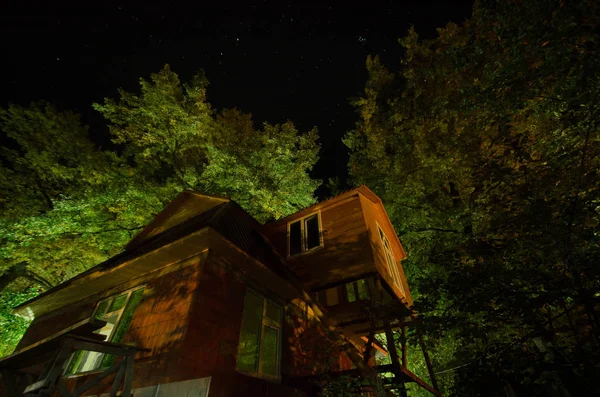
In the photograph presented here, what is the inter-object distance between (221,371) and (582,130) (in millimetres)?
8240

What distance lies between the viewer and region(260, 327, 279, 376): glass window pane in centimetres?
662

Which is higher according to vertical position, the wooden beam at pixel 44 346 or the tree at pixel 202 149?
the tree at pixel 202 149

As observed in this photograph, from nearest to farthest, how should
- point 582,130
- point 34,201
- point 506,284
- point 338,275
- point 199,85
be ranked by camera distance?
point 506,284 < point 582,130 < point 338,275 < point 34,201 < point 199,85

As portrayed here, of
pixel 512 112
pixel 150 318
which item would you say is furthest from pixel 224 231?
pixel 512 112

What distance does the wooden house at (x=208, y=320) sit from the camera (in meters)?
4.73

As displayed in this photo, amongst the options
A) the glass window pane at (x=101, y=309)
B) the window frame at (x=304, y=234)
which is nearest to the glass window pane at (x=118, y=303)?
the glass window pane at (x=101, y=309)

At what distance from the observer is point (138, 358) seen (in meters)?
5.62

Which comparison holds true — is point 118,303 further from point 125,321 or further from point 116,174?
point 116,174

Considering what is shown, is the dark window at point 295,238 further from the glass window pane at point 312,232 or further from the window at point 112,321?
the window at point 112,321

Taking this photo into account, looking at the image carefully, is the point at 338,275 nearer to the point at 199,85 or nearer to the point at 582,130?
the point at 582,130

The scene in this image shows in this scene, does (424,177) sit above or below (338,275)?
above

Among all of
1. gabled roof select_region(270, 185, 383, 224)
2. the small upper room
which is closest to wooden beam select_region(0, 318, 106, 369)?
the small upper room

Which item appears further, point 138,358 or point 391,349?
point 391,349

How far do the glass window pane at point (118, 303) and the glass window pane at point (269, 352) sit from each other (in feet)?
13.3
